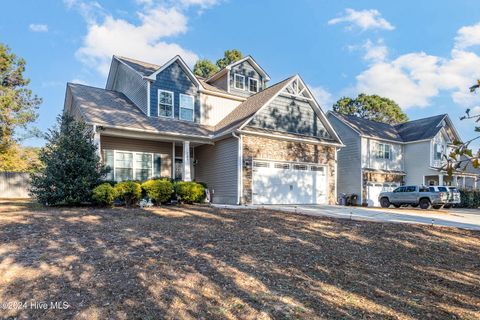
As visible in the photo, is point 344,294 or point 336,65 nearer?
point 344,294

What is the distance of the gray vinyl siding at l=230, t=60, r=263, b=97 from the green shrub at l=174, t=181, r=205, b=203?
8.59 m

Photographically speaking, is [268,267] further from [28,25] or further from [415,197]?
[28,25]

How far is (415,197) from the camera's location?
20.0 meters

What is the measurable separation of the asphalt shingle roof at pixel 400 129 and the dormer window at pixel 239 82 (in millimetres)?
9664

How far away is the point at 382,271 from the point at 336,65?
87.5 feet

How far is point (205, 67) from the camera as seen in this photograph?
41.6 meters

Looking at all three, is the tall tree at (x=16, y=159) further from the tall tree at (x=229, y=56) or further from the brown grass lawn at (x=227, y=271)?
the tall tree at (x=229, y=56)

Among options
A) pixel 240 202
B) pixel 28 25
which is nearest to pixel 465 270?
pixel 240 202

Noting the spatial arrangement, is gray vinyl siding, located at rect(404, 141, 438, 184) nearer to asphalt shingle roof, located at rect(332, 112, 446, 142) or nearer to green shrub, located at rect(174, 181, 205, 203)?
asphalt shingle roof, located at rect(332, 112, 446, 142)

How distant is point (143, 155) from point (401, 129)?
24.2 meters

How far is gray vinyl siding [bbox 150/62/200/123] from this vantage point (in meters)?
16.5

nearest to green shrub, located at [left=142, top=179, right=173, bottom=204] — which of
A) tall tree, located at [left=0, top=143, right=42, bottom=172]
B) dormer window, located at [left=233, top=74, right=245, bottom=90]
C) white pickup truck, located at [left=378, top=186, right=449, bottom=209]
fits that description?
dormer window, located at [left=233, top=74, right=245, bottom=90]

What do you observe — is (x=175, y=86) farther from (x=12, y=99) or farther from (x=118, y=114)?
(x=12, y=99)

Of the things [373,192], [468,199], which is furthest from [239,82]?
[468,199]
